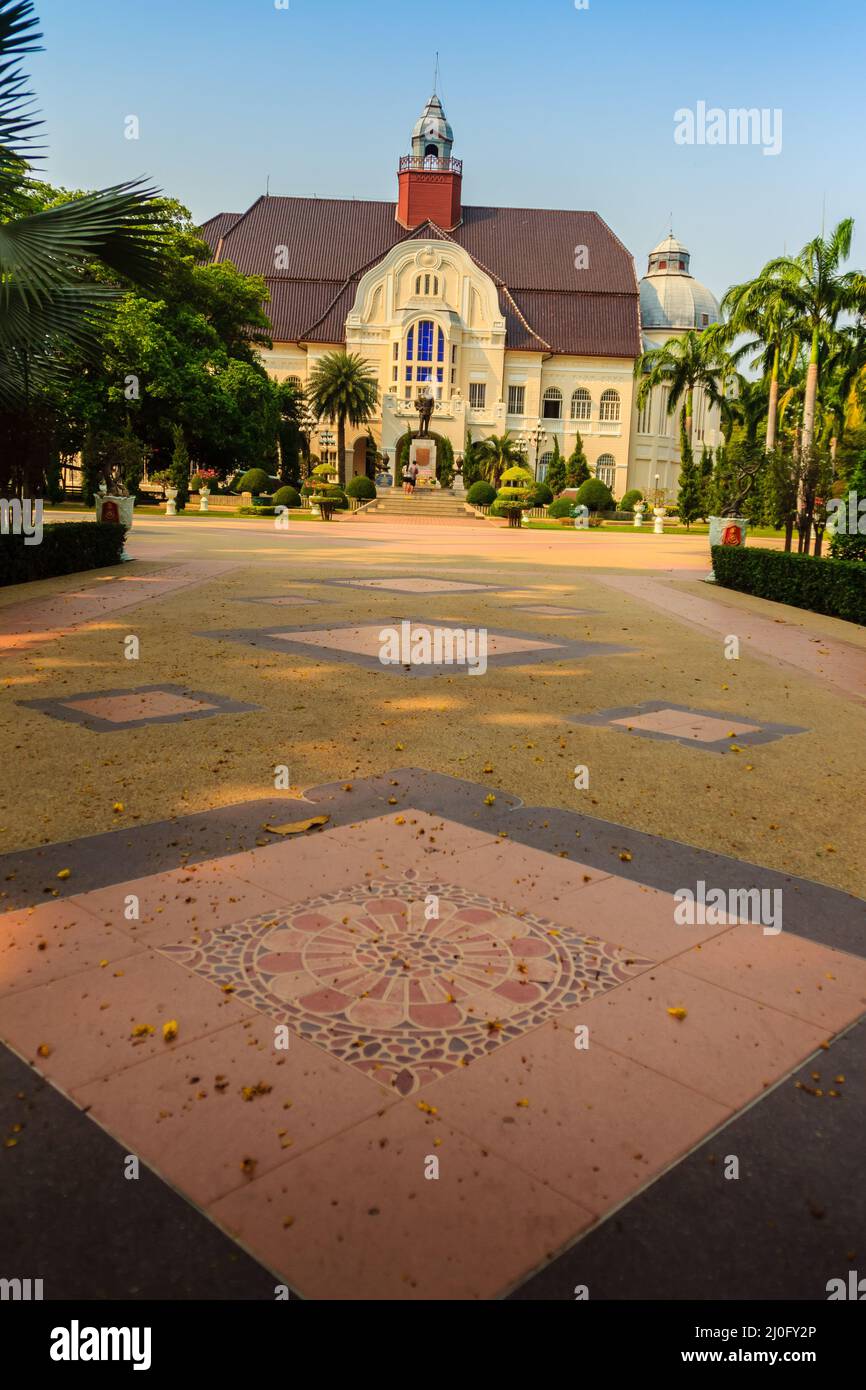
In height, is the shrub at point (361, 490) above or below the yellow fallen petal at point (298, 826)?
above

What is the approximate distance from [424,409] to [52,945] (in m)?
62.0

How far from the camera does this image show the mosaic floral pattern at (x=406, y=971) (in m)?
3.38

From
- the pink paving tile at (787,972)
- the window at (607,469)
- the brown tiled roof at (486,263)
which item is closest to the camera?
the pink paving tile at (787,972)

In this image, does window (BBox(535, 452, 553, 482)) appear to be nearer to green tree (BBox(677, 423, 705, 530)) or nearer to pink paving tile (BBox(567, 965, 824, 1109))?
green tree (BBox(677, 423, 705, 530))

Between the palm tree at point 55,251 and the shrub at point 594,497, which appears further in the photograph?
the shrub at point 594,497

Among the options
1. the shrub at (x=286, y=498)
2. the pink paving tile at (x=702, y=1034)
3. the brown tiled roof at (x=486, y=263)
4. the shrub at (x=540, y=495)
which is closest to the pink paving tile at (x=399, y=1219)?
the pink paving tile at (x=702, y=1034)

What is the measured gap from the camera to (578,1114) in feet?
9.86

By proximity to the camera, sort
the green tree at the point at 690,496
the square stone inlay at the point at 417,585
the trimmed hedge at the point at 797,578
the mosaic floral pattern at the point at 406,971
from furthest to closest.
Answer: the green tree at the point at 690,496 → the square stone inlay at the point at 417,585 → the trimmed hedge at the point at 797,578 → the mosaic floral pattern at the point at 406,971

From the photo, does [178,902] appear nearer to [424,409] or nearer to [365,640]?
[365,640]

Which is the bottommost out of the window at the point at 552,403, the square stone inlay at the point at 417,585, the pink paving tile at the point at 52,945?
the pink paving tile at the point at 52,945

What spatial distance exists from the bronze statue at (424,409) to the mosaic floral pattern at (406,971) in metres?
61.3

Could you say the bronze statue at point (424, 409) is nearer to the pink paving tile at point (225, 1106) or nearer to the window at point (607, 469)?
the window at point (607, 469)

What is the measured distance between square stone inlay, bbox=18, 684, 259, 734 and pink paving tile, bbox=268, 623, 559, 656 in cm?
251
